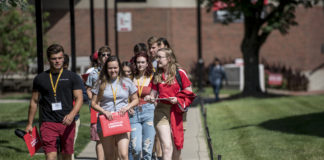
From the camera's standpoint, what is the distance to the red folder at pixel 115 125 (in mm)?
7293

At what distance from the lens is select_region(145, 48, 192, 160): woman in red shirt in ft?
25.1

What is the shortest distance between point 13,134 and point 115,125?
6.32m

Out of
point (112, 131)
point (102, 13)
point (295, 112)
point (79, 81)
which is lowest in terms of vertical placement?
point (295, 112)

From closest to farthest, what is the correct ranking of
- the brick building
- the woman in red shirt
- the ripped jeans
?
1. the woman in red shirt
2. the ripped jeans
3. the brick building

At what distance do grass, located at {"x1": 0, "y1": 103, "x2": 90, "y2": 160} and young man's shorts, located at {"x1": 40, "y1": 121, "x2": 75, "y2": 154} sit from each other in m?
3.12

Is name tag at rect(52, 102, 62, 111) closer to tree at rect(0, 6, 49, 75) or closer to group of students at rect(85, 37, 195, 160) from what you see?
group of students at rect(85, 37, 195, 160)

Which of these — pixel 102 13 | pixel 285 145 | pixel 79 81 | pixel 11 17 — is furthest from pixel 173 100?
pixel 11 17

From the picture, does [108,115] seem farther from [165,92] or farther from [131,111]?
[165,92]

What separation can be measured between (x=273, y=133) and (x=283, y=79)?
2014cm

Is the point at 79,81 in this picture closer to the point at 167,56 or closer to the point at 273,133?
the point at 167,56

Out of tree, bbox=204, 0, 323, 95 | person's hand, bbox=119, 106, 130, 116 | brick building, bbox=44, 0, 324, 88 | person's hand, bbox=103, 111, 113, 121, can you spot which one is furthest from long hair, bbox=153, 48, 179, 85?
brick building, bbox=44, 0, 324, 88

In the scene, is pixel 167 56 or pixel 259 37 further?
pixel 259 37

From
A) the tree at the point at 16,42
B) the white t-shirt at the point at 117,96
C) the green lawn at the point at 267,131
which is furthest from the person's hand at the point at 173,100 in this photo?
the tree at the point at 16,42

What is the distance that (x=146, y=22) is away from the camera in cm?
2494
